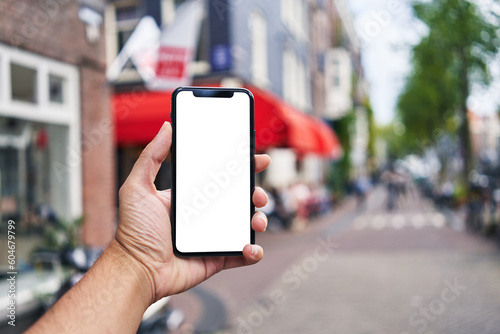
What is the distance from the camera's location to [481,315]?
5.66 meters

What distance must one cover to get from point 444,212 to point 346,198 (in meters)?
10.8

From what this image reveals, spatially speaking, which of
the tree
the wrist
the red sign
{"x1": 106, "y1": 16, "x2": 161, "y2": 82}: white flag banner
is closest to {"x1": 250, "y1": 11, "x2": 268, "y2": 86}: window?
{"x1": 106, "y1": 16, "x2": 161, "y2": 82}: white flag banner

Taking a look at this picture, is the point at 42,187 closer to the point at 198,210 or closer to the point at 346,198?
the point at 198,210

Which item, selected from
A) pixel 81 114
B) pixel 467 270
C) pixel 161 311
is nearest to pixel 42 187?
pixel 81 114

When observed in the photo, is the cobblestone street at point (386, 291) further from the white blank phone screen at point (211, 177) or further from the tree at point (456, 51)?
the tree at point (456, 51)

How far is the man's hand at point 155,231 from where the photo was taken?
150 cm

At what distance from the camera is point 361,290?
707cm

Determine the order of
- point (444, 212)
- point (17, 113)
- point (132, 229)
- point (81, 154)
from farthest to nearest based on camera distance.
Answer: point (444, 212), point (81, 154), point (17, 113), point (132, 229)

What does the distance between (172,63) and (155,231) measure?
17.0ft

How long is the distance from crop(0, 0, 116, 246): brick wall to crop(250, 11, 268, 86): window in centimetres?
786

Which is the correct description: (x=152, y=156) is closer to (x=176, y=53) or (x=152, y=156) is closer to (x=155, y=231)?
(x=155, y=231)

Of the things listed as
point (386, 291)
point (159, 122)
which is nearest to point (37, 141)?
point (159, 122)

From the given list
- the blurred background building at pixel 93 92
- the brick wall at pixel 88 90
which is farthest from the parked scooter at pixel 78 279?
the brick wall at pixel 88 90

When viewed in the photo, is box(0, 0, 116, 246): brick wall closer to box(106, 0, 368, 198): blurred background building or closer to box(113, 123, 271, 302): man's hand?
Result: box(106, 0, 368, 198): blurred background building
